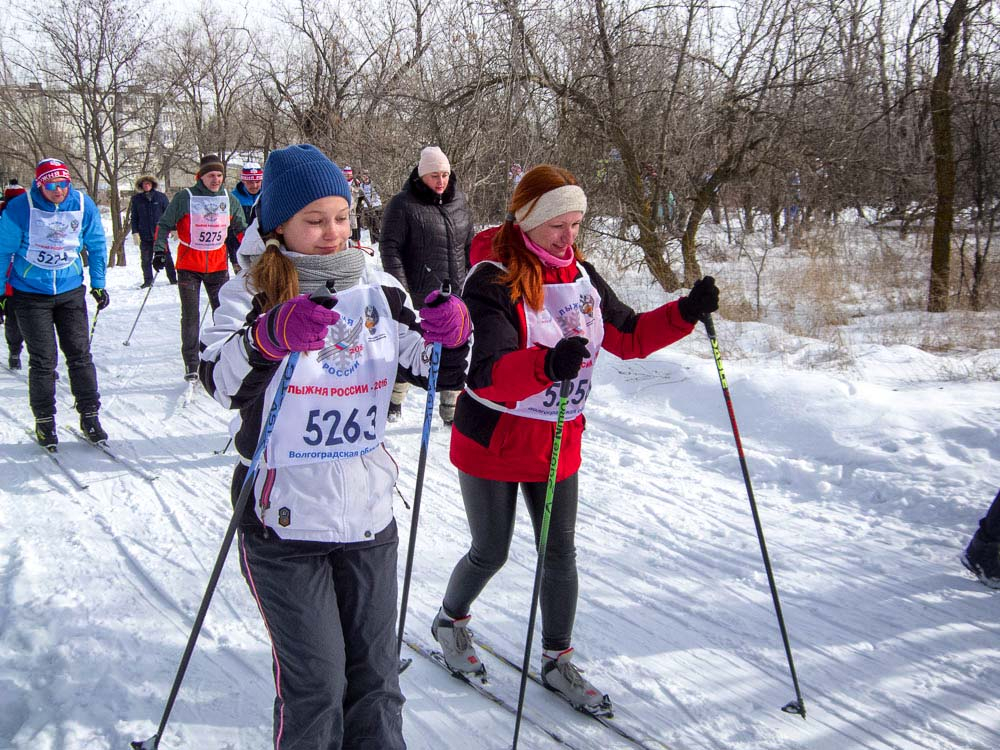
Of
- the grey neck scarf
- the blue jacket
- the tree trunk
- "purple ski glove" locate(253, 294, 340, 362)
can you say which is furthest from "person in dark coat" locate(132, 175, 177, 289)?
"purple ski glove" locate(253, 294, 340, 362)

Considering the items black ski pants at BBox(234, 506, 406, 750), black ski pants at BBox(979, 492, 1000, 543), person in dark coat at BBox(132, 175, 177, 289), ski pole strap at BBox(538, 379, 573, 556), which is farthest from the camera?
person in dark coat at BBox(132, 175, 177, 289)

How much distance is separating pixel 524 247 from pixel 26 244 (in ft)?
13.7

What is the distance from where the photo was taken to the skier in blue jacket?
17.3 feet

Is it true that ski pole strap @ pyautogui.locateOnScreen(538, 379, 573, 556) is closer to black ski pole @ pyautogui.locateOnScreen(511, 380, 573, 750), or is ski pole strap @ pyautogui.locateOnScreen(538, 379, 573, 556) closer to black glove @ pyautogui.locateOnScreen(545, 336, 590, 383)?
black ski pole @ pyautogui.locateOnScreen(511, 380, 573, 750)

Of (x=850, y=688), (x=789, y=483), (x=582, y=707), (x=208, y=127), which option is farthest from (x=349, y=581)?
(x=208, y=127)

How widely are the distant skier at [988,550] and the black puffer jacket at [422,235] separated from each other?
3474 millimetres

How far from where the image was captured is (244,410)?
7.07 feet

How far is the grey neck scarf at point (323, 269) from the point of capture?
7.09ft

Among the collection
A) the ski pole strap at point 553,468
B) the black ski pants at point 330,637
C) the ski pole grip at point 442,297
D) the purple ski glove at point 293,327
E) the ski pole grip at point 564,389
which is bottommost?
the black ski pants at point 330,637

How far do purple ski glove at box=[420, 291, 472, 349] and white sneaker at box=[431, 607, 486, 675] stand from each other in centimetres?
133

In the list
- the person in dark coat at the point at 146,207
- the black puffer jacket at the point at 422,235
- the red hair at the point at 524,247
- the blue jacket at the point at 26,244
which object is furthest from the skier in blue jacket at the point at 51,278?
the person in dark coat at the point at 146,207

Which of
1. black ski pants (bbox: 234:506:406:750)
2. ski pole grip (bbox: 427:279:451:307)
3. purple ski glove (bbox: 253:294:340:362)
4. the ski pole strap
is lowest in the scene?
black ski pants (bbox: 234:506:406:750)

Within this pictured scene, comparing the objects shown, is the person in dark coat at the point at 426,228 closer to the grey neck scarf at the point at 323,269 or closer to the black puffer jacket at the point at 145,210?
the grey neck scarf at the point at 323,269

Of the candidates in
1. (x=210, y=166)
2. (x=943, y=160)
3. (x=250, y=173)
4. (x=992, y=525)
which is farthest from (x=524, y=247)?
(x=943, y=160)
